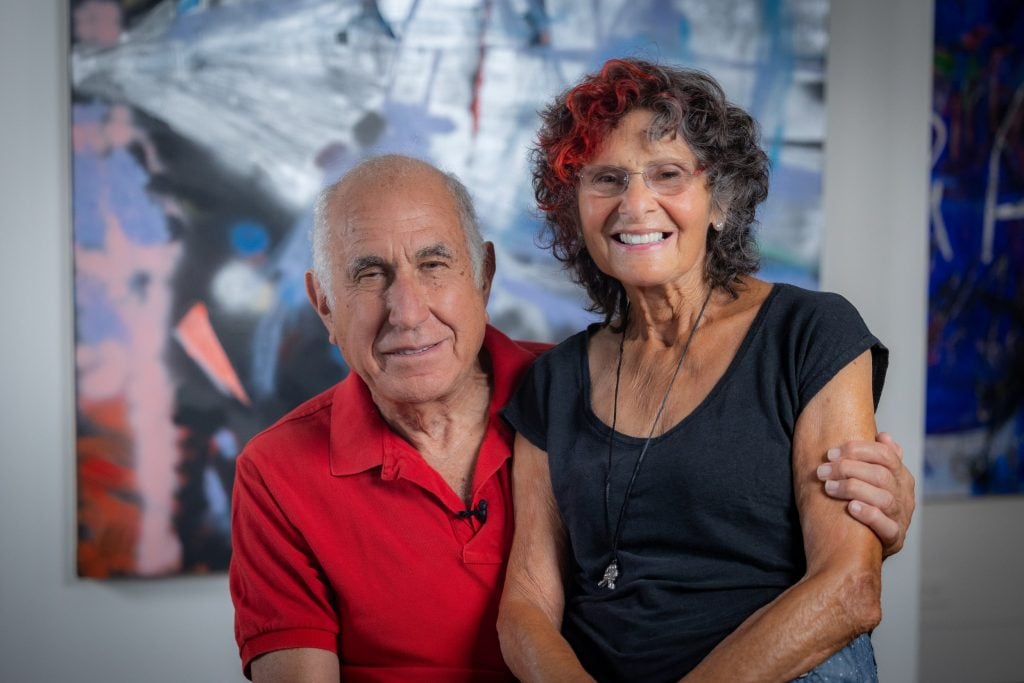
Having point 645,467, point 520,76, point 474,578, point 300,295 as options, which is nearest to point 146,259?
point 300,295

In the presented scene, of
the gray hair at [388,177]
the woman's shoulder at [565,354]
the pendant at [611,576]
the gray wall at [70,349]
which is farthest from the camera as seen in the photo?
the gray wall at [70,349]

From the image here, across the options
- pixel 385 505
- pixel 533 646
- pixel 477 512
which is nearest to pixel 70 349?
pixel 385 505

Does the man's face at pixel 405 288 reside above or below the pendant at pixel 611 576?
above

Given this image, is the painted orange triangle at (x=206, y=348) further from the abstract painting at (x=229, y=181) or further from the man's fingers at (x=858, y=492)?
the man's fingers at (x=858, y=492)

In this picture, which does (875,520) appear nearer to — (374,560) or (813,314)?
(813,314)

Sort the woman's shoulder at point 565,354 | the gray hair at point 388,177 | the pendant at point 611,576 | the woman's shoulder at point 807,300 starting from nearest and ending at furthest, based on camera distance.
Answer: the woman's shoulder at point 807,300 < the pendant at point 611,576 < the woman's shoulder at point 565,354 < the gray hair at point 388,177

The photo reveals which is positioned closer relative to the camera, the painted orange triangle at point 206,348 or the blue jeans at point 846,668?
the blue jeans at point 846,668

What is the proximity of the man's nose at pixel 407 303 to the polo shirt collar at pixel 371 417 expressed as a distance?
232mm

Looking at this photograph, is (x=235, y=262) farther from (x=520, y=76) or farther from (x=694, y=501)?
(x=694, y=501)

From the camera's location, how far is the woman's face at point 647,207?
5.10ft

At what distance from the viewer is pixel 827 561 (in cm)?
139

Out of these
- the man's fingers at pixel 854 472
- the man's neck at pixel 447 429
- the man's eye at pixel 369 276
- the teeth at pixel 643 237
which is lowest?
the man's fingers at pixel 854 472

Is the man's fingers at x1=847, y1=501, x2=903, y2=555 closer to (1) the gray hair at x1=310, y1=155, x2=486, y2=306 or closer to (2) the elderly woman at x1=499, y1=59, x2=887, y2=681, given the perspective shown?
(2) the elderly woman at x1=499, y1=59, x2=887, y2=681

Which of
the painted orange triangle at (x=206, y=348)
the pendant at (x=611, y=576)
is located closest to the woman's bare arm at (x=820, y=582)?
the pendant at (x=611, y=576)
